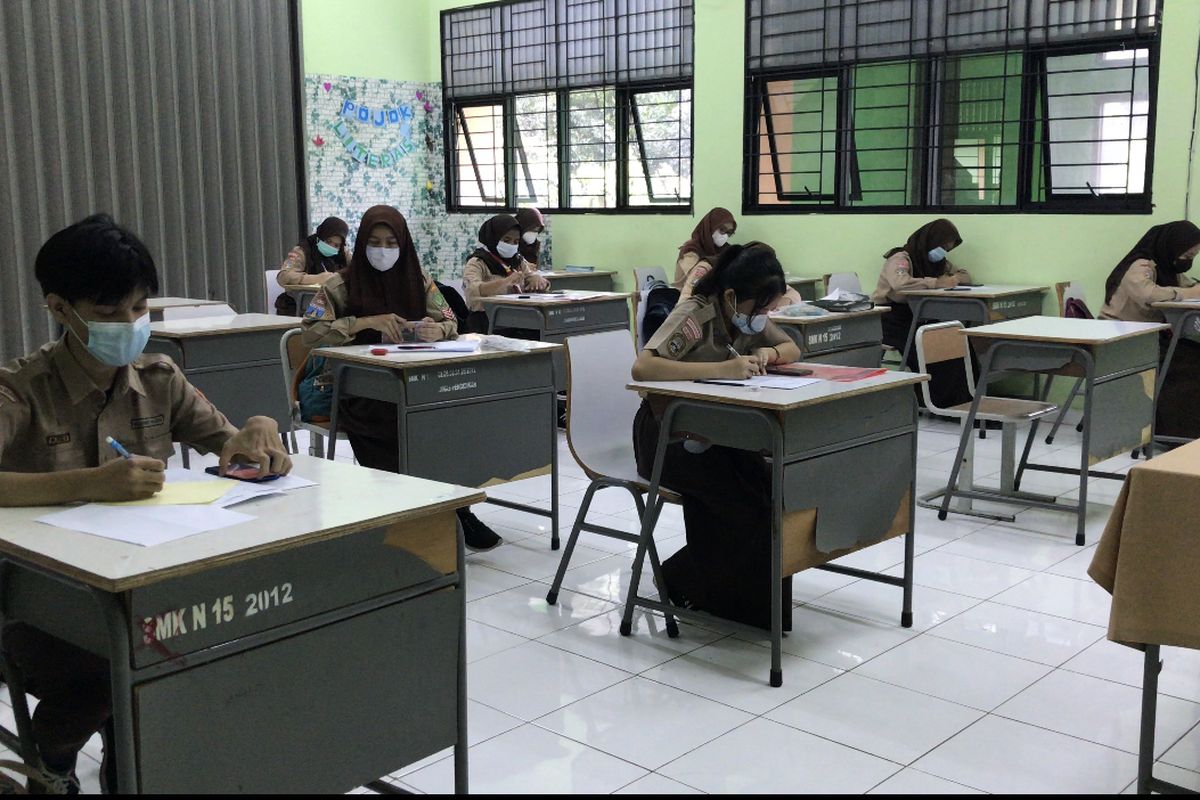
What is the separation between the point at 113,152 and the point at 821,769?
21.4 ft

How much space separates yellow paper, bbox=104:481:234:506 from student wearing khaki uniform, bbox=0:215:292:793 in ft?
0.06

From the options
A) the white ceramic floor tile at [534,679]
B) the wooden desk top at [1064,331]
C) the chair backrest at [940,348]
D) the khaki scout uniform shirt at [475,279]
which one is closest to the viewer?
the white ceramic floor tile at [534,679]

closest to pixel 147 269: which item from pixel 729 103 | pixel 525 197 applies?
pixel 729 103

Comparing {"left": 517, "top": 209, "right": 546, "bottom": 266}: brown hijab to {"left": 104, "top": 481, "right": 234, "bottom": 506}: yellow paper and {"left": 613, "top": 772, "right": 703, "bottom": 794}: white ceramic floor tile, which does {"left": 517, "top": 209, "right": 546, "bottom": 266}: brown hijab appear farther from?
{"left": 104, "top": 481, "right": 234, "bottom": 506}: yellow paper

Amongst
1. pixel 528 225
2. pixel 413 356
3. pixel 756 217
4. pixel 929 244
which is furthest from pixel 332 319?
pixel 756 217

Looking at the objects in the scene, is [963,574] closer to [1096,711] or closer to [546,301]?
[1096,711]

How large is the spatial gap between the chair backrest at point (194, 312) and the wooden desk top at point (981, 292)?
3.84m

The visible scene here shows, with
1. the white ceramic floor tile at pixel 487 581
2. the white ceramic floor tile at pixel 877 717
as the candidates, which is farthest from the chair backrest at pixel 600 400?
the white ceramic floor tile at pixel 877 717

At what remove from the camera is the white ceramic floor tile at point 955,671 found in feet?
9.13

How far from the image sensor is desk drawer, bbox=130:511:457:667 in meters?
1.54

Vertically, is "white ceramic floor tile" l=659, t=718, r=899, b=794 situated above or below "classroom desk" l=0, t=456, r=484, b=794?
below

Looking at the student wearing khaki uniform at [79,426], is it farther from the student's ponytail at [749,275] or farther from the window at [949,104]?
the window at [949,104]

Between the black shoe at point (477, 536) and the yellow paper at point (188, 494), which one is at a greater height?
the yellow paper at point (188, 494)

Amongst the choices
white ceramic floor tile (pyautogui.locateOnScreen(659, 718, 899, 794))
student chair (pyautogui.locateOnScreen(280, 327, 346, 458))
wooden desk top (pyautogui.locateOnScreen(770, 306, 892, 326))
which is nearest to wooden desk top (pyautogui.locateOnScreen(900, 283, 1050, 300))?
wooden desk top (pyautogui.locateOnScreen(770, 306, 892, 326))
